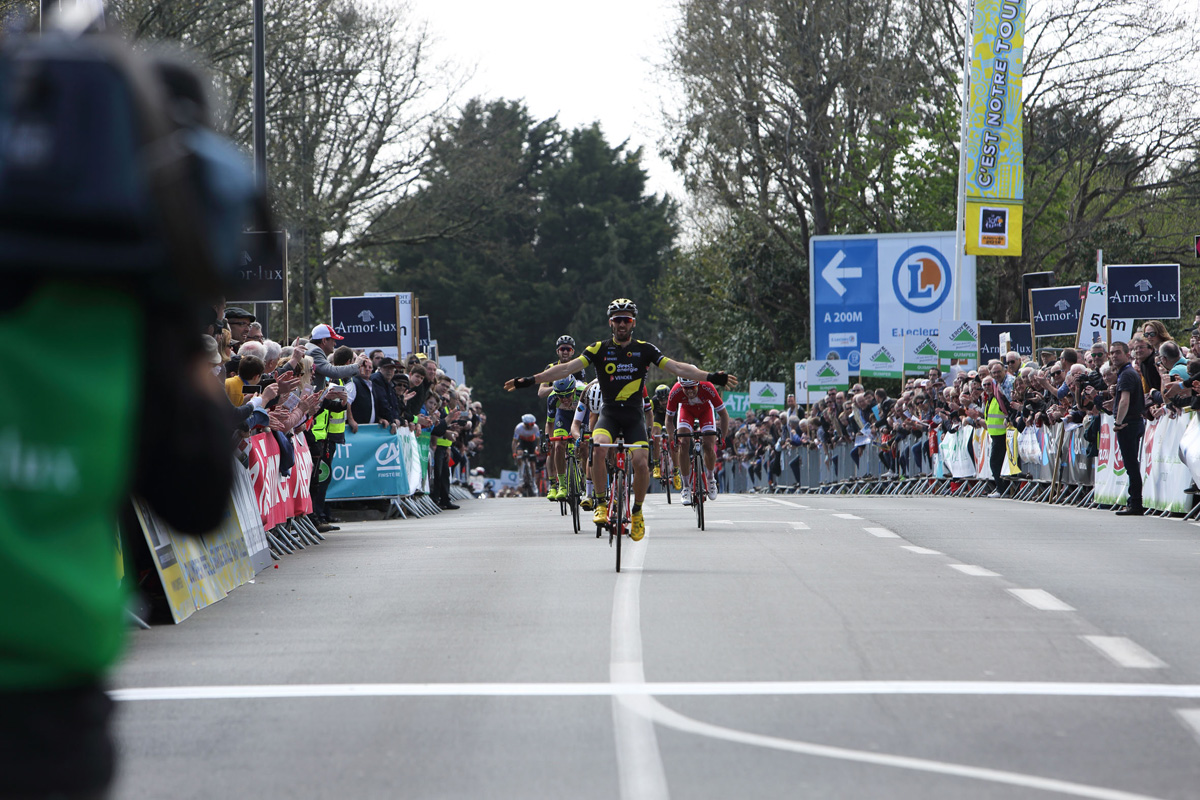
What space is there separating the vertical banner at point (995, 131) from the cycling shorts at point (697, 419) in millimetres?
19535

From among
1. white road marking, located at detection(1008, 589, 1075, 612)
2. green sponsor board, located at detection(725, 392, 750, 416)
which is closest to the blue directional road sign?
green sponsor board, located at detection(725, 392, 750, 416)

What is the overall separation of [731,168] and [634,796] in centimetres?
4431

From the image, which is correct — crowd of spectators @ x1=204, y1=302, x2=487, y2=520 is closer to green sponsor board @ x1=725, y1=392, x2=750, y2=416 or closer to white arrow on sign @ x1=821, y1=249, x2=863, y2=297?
white arrow on sign @ x1=821, y1=249, x2=863, y2=297

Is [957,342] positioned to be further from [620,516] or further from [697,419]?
[620,516]

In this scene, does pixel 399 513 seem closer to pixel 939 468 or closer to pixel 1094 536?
pixel 1094 536

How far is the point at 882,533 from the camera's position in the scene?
16.5 m

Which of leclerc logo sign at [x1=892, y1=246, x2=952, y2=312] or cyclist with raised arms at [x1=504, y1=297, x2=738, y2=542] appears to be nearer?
cyclist with raised arms at [x1=504, y1=297, x2=738, y2=542]

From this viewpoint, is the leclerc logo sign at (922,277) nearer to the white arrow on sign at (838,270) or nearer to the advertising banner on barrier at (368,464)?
the white arrow on sign at (838,270)

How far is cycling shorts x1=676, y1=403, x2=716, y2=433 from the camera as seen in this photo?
61.9 feet

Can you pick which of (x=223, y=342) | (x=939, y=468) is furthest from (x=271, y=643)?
(x=939, y=468)

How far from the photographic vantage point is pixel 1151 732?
606 cm

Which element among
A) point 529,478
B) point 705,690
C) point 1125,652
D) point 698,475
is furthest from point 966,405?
point 705,690

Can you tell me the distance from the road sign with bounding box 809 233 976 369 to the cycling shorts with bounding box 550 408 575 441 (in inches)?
930

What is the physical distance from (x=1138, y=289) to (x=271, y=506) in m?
16.1
